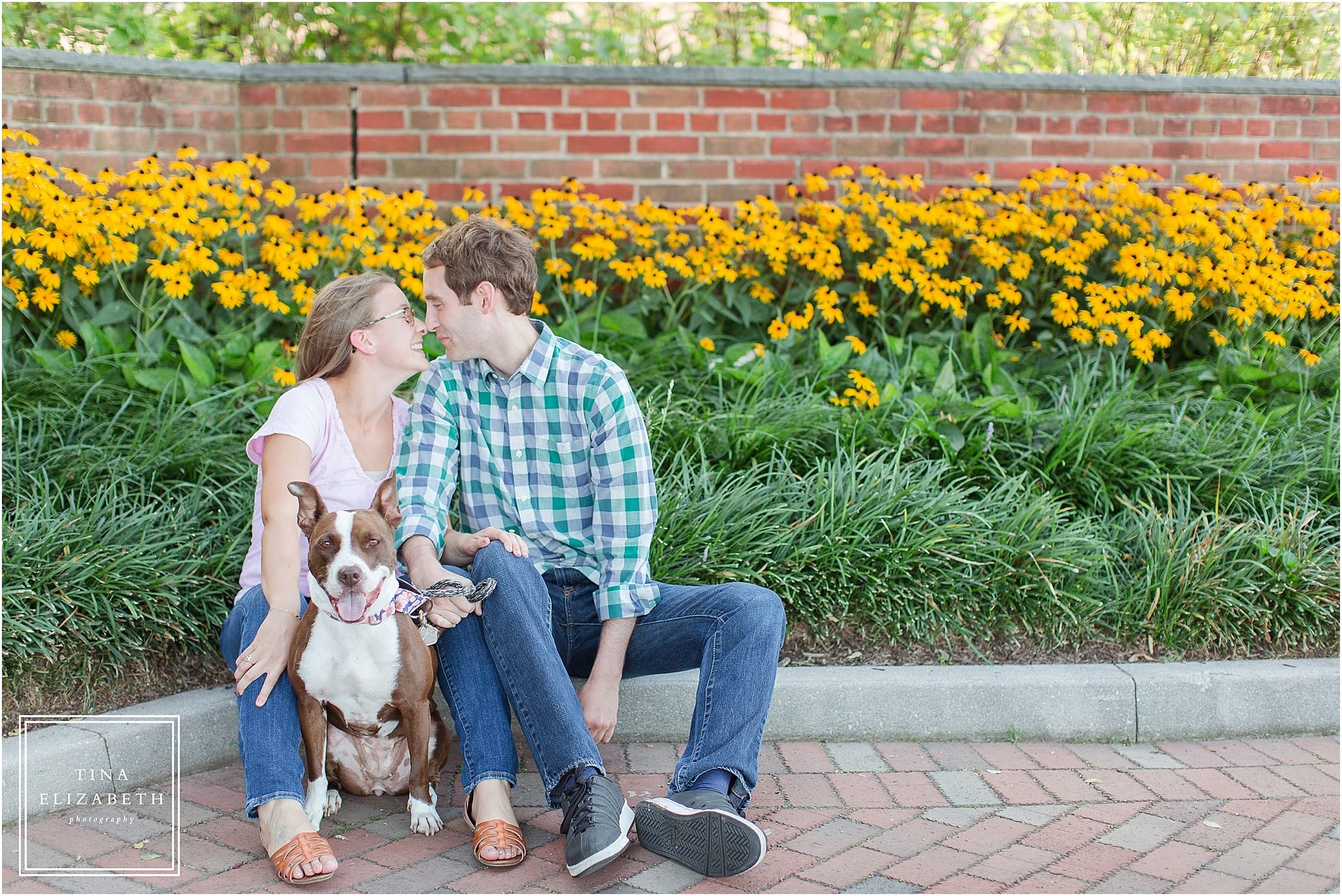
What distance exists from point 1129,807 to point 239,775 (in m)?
2.32

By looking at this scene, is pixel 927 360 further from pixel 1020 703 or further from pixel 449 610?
pixel 449 610

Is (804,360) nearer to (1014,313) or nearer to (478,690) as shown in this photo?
(1014,313)

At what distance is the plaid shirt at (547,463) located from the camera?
2.73 meters

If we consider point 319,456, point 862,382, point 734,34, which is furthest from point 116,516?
point 734,34

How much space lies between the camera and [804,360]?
→ 16.1 feet

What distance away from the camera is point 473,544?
2.73 metres

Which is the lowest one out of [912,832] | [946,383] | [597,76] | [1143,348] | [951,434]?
[912,832]

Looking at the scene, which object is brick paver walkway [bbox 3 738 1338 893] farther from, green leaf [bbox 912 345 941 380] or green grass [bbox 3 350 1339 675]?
green leaf [bbox 912 345 941 380]

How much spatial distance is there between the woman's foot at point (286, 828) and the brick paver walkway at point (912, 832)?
0.15 ft

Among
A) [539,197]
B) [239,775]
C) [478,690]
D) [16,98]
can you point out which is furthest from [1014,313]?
[16,98]

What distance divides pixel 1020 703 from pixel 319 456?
2.10m

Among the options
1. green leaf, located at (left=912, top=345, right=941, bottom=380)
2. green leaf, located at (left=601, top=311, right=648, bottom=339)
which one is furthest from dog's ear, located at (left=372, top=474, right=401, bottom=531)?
green leaf, located at (left=912, top=345, right=941, bottom=380)

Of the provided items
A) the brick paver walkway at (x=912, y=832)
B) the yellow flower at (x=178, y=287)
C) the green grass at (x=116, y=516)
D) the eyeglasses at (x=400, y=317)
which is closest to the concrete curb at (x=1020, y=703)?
the brick paver walkway at (x=912, y=832)

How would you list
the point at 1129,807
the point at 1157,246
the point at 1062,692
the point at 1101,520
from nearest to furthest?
the point at 1129,807
the point at 1062,692
the point at 1101,520
the point at 1157,246
